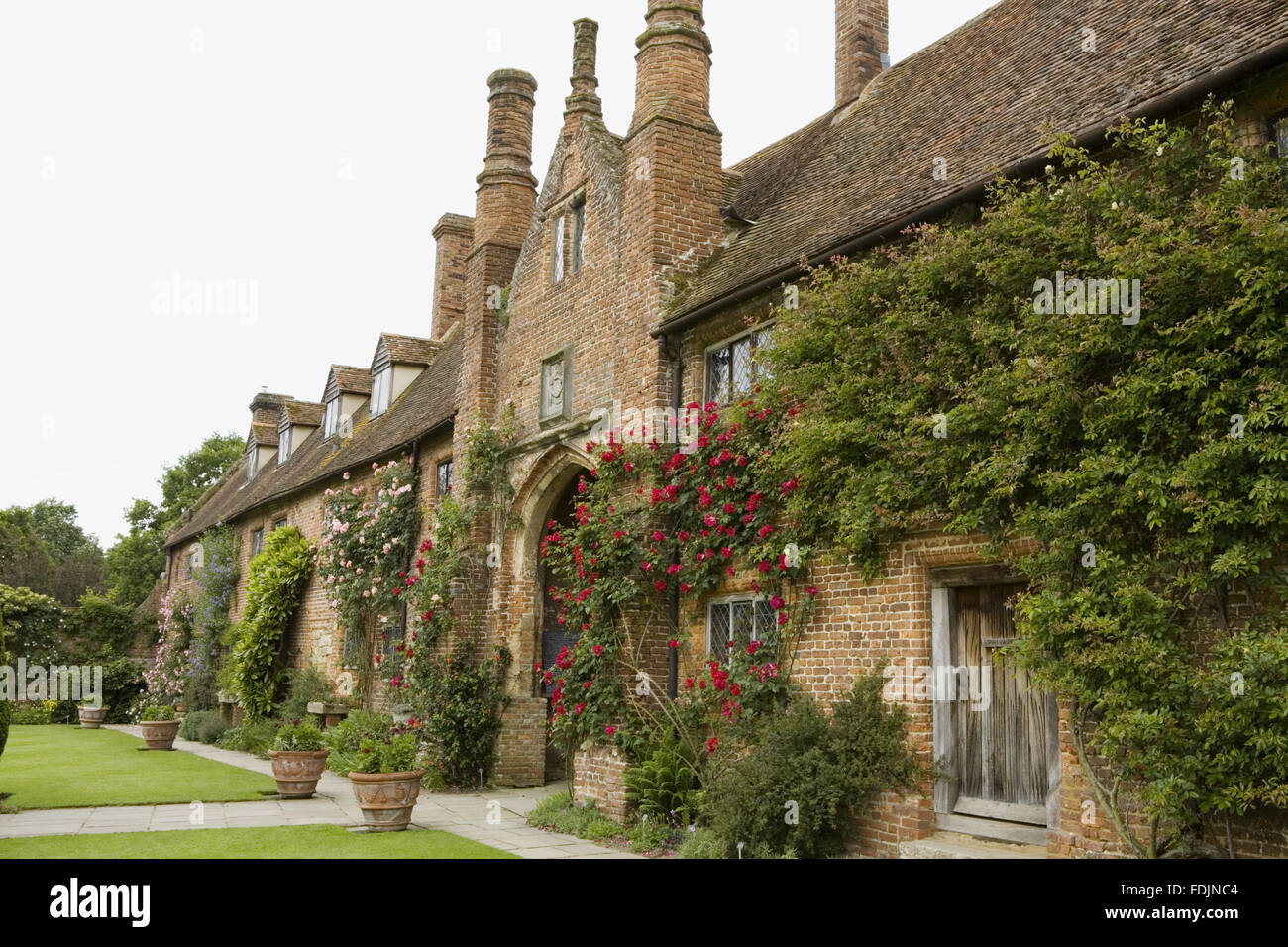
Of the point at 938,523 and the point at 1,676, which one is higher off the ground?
the point at 938,523

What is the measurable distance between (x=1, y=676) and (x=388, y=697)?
642 cm

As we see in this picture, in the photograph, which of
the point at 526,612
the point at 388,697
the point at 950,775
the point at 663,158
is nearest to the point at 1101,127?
the point at 950,775

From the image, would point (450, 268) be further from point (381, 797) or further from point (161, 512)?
point (161, 512)

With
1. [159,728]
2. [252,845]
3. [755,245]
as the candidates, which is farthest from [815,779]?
[159,728]

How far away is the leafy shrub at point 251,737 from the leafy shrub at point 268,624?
45 cm

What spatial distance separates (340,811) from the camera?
11.1 metres

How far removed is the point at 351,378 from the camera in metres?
24.9

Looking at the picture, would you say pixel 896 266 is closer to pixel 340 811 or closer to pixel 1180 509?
pixel 1180 509

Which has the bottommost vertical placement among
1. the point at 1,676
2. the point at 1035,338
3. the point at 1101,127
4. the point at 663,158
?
the point at 1,676

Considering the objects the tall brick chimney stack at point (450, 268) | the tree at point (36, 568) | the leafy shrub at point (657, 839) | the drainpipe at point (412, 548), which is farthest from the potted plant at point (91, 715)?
the leafy shrub at point (657, 839)

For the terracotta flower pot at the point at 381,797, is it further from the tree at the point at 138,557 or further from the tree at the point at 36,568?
the tree at the point at 138,557

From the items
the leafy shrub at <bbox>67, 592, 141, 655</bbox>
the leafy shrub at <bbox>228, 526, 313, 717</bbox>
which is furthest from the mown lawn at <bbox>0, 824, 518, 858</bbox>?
the leafy shrub at <bbox>67, 592, 141, 655</bbox>

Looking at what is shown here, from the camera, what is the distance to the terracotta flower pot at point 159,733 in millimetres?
18969

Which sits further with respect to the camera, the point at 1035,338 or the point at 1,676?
the point at 1,676
